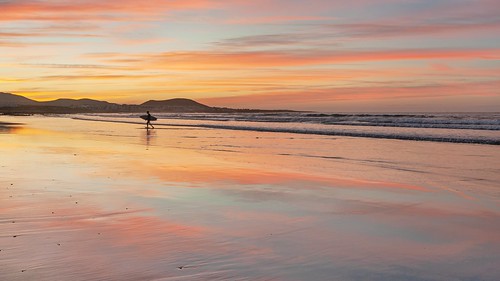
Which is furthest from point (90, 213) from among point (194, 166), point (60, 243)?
point (194, 166)

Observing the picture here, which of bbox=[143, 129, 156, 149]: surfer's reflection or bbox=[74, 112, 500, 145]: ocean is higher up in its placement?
bbox=[74, 112, 500, 145]: ocean

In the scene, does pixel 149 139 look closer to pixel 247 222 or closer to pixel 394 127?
pixel 247 222

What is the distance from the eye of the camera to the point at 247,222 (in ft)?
25.1

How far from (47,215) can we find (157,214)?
1.64m

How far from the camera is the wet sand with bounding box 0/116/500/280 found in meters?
5.50

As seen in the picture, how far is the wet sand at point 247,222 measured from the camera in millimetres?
5500

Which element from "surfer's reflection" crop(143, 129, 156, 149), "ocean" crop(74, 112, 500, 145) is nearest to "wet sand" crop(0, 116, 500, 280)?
"surfer's reflection" crop(143, 129, 156, 149)

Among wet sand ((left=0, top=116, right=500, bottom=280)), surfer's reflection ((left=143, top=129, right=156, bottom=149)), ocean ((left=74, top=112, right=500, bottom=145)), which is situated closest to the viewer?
wet sand ((left=0, top=116, right=500, bottom=280))

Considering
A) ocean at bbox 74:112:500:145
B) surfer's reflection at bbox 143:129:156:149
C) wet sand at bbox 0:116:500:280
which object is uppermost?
ocean at bbox 74:112:500:145

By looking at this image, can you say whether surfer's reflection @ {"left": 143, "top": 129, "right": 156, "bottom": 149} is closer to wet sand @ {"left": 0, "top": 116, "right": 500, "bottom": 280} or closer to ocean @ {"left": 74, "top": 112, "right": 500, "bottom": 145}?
wet sand @ {"left": 0, "top": 116, "right": 500, "bottom": 280}

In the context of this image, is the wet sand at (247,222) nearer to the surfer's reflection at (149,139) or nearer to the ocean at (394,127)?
the surfer's reflection at (149,139)

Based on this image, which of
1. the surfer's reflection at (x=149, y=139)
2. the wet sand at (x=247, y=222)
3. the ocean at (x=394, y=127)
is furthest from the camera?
the ocean at (x=394, y=127)

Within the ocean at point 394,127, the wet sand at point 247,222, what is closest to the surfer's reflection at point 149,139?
the wet sand at point 247,222

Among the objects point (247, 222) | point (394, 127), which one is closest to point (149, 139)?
point (247, 222)
